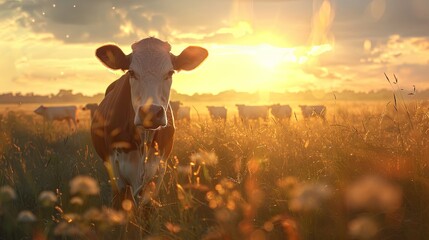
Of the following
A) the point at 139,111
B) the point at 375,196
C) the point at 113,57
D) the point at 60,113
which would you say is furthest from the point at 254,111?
→ the point at 375,196

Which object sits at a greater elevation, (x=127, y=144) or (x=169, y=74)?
(x=169, y=74)

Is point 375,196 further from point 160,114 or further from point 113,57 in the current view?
point 113,57

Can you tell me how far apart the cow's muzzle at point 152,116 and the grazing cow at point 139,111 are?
6 centimetres

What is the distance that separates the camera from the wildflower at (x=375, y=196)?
378 centimetres

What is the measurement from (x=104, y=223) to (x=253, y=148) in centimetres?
309

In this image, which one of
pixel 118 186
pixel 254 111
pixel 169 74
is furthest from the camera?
pixel 254 111

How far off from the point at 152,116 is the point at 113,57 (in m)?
1.19

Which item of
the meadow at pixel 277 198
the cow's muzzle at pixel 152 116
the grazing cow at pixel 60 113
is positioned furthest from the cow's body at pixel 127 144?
the grazing cow at pixel 60 113

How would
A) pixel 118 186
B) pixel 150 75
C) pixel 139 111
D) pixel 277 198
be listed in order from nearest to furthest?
pixel 277 198
pixel 139 111
pixel 150 75
pixel 118 186

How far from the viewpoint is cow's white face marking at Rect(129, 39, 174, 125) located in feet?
16.2

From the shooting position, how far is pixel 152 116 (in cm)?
464

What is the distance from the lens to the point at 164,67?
5246 millimetres

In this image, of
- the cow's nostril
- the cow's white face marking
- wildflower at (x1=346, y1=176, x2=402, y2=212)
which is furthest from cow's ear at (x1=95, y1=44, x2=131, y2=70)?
wildflower at (x1=346, y1=176, x2=402, y2=212)

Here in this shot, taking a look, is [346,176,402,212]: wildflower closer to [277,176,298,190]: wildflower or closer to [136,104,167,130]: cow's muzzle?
[277,176,298,190]: wildflower
